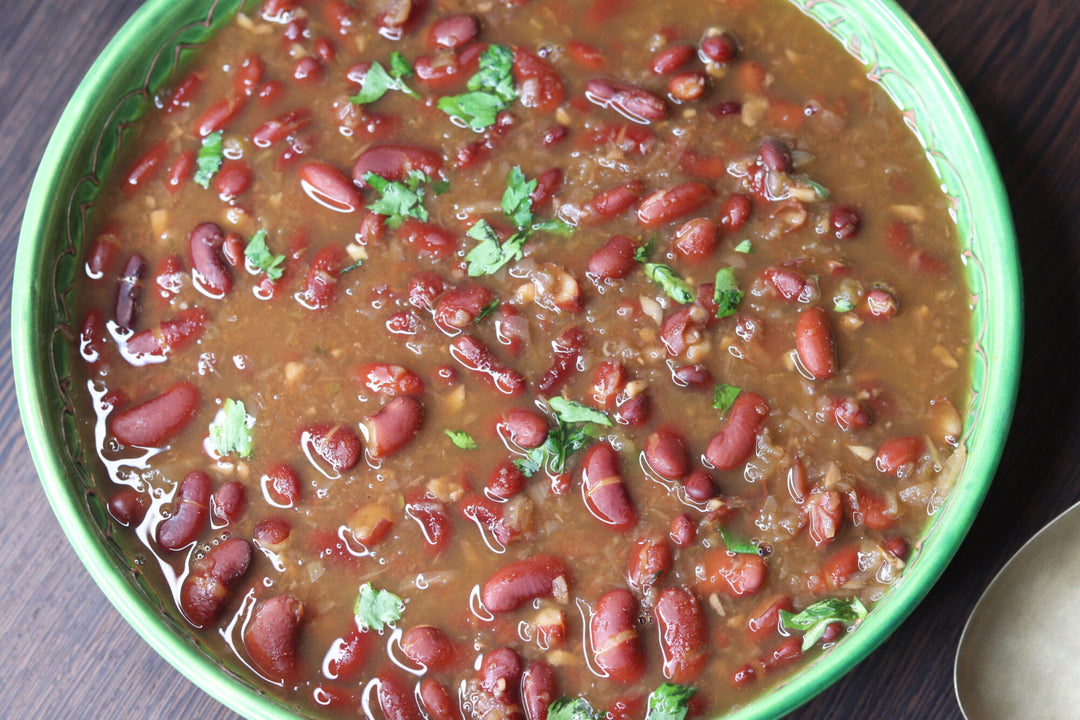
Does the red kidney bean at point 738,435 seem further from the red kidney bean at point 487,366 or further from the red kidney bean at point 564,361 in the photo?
the red kidney bean at point 487,366

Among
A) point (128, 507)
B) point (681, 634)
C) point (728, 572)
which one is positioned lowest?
point (128, 507)

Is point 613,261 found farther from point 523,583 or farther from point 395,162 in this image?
point 523,583

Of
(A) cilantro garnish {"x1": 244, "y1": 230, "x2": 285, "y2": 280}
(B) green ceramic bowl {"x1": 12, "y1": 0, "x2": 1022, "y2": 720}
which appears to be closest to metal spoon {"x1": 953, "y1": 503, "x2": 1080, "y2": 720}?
(B) green ceramic bowl {"x1": 12, "y1": 0, "x2": 1022, "y2": 720}

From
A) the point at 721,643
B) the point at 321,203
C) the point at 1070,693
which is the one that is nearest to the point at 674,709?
the point at 721,643

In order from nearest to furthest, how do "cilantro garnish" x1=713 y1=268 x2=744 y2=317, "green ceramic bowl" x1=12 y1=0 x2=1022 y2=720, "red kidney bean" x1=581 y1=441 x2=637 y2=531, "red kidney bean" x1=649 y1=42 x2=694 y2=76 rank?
1. "green ceramic bowl" x1=12 y1=0 x2=1022 y2=720
2. "red kidney bean" x1=581 y1=441 x2=637 y2=531
3. "cilantro garnish" x1=713 y1=268 x2=744 y2=317
4. "red kidney bean" x1=649 y1=42 x2=694 y2=76

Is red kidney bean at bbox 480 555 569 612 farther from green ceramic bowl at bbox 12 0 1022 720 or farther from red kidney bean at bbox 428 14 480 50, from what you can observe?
red kidney bean at bbox 428 14 480 50

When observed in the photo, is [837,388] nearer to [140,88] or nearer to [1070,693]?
[1070,693]

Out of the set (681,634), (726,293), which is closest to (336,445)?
(681,634)
